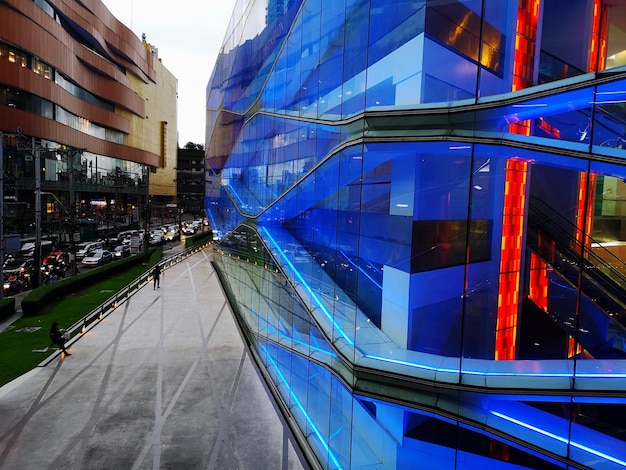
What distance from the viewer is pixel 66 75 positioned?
6144 centimetres

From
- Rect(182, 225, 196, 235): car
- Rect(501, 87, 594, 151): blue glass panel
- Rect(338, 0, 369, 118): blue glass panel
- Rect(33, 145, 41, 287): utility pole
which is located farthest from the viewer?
Rect(182, 225, 196, 235): car

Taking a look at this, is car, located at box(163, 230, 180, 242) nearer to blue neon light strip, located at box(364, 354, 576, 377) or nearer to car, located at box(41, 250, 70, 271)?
car, located at box(41, 250, 70, 271)

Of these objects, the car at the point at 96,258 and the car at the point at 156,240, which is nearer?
the car at the point at 96,258

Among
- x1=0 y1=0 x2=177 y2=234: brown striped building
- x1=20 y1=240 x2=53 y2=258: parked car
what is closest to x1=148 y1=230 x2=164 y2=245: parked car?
x1=0 y1=0 x2=177 y2=234: brown striped building

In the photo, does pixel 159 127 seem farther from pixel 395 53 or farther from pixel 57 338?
pixel 395 53

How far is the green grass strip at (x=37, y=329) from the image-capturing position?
16.3 m

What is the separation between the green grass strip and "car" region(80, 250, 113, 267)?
31.4 feet

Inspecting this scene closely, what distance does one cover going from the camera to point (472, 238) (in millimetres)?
8453

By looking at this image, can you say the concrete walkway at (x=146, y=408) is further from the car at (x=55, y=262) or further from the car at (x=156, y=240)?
the car at (x=156, y=240)

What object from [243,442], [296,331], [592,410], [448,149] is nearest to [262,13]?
[296,331]

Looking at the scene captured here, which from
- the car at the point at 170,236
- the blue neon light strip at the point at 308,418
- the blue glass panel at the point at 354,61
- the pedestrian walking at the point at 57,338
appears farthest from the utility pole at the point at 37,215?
the car at the point at 170,236

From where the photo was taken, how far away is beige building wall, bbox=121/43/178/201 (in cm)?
9044

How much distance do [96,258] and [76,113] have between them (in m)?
32.2

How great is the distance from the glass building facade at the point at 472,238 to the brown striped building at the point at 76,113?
26688mm
